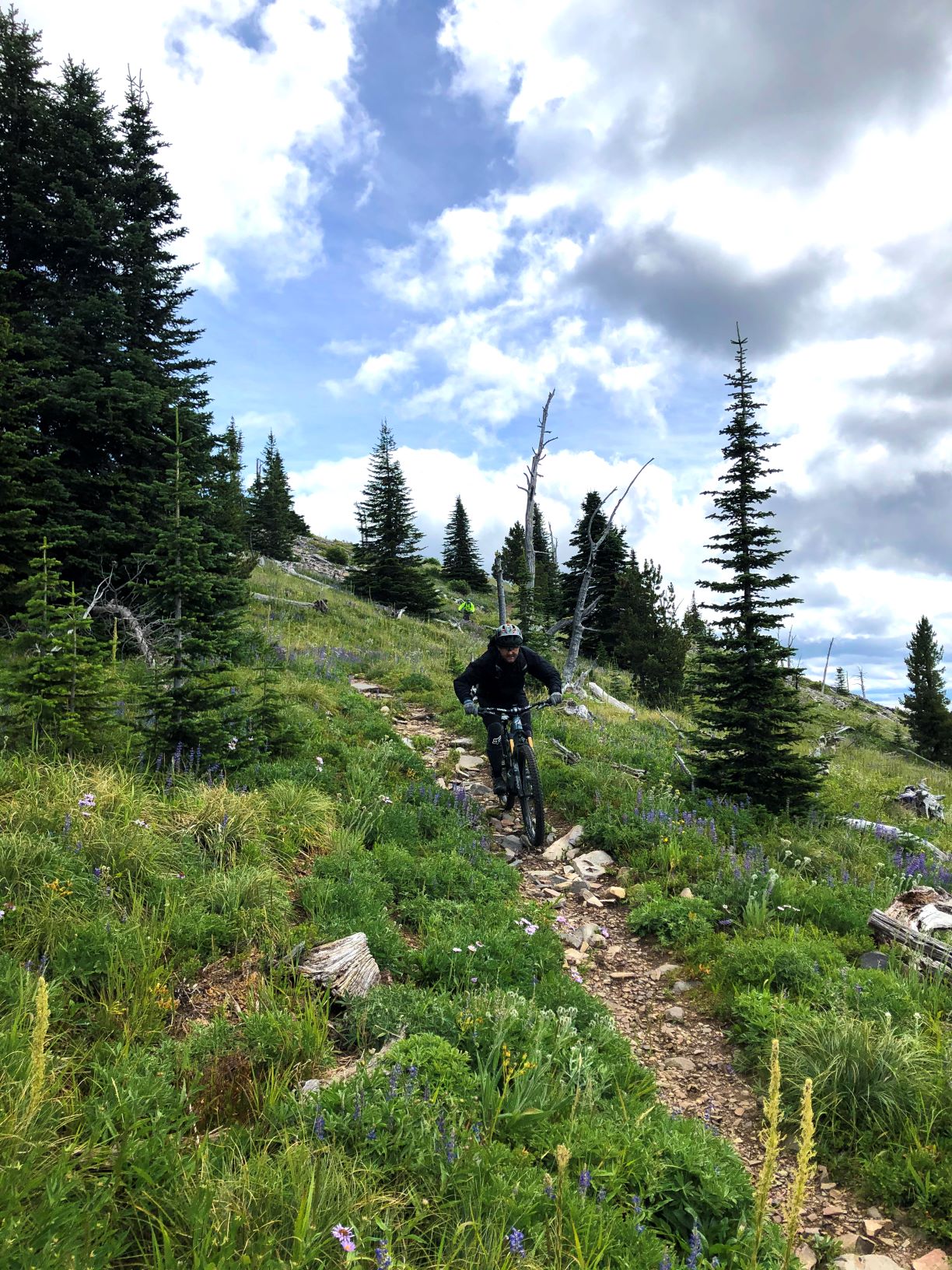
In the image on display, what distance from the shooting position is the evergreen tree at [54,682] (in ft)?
18.8

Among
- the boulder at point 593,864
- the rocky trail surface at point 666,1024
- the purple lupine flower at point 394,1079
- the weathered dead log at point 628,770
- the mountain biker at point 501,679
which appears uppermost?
the mountain biker at point 501,679

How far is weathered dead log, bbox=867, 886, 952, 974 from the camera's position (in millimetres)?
5141

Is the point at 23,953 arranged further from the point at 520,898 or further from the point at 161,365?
the point at 161,365

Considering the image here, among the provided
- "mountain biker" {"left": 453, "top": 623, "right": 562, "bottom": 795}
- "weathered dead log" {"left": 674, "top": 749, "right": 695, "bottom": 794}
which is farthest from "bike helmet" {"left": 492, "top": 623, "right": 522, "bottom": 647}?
"weathered dead log" {"left": 674, "top": 749, "right": 695, "bottom": 794}

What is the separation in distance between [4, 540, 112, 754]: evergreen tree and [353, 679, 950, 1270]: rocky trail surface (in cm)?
491

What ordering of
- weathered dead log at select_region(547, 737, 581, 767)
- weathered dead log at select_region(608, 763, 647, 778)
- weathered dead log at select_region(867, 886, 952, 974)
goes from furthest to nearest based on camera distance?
weathered dead log at select_region(547, 737, 581, 767)
weathered dead log at select_region(608, 763, 647, 778)
weathered dead log at select_region(867, 886, 952, 974)

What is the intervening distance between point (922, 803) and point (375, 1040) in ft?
38.5

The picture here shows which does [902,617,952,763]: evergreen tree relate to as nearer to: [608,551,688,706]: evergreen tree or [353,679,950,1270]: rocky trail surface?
[608,551,688,706]: evergreen tree

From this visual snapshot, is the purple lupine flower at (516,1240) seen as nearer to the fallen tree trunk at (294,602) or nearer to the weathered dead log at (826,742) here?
the weathered dead log at (826,742)

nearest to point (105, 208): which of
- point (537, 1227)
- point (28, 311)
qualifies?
point (28, 311)

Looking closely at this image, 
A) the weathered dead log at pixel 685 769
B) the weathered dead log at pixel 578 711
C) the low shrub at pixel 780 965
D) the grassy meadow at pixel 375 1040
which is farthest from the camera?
the weathered dead log at pixel 578 711

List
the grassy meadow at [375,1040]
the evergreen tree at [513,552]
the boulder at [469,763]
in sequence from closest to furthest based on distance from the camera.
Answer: the grassy meadow at [375,1040] < the boulder at [469,763] < the evergreen tree at [513,552]

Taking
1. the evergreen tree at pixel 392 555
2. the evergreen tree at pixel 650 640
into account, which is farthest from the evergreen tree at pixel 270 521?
the evergreen tree at pixel 650 640

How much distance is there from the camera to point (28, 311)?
12.9 metres
